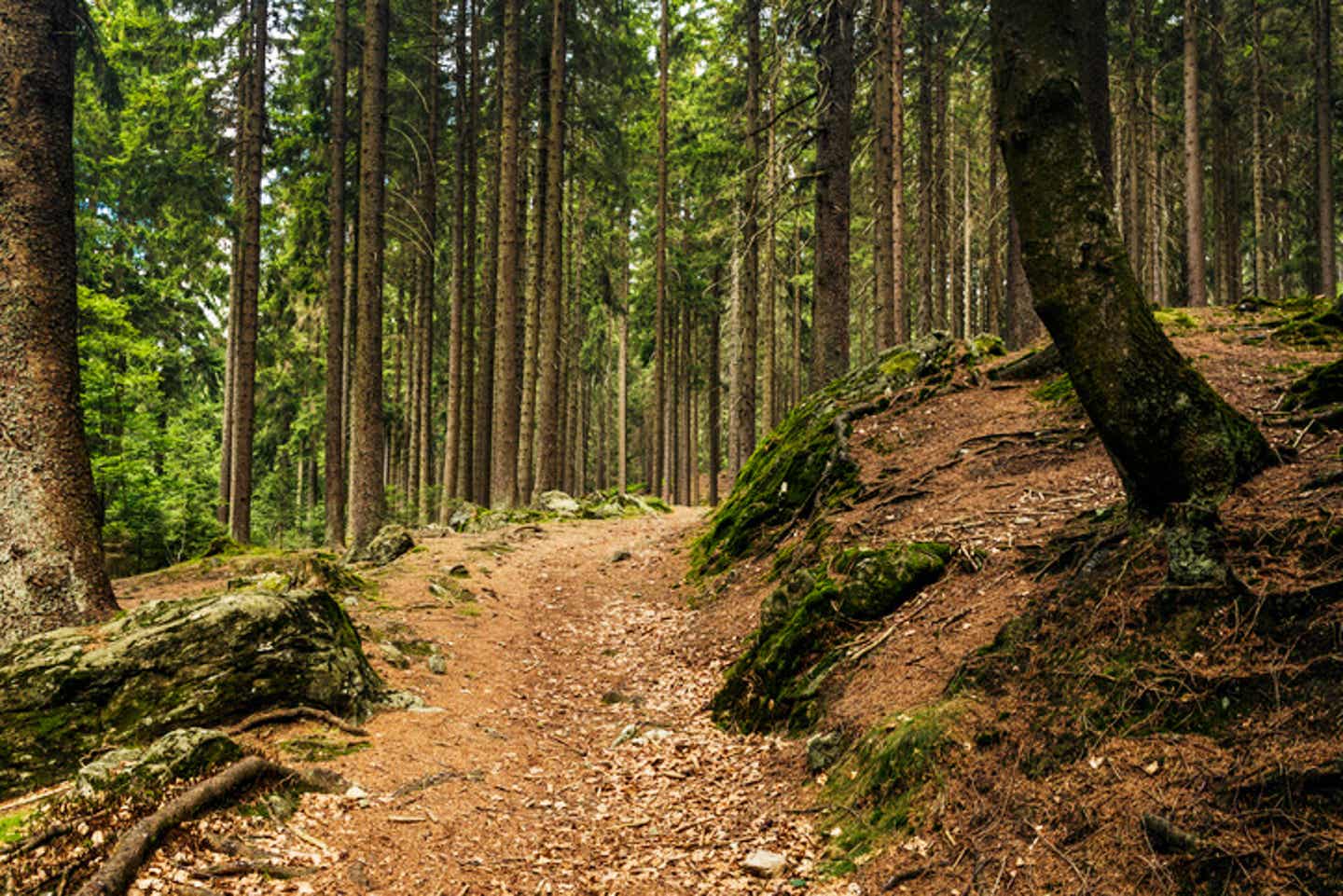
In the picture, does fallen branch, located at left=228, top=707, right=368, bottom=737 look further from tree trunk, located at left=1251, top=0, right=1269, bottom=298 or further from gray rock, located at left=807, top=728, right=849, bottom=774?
tree trunk, located at left=1251, top=0, right=1269, bottom=298

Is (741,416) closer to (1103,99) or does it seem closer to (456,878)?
(1103,99)

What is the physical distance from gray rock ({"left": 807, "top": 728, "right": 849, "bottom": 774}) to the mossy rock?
166 inches

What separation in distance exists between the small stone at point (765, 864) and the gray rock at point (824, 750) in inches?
33.0

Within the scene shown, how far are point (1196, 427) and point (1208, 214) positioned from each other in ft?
120

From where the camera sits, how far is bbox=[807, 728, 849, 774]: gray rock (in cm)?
468

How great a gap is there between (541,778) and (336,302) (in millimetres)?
15306

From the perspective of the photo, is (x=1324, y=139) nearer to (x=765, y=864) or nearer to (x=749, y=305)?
(x=749, y=305)

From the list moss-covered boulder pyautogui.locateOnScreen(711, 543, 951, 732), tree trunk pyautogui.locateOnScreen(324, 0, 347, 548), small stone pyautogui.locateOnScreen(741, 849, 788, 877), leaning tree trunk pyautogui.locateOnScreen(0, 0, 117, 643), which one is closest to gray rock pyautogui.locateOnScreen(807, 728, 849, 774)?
moss-covered boulder pyautogui.locateOnScreen(711, 543, 951, 732)

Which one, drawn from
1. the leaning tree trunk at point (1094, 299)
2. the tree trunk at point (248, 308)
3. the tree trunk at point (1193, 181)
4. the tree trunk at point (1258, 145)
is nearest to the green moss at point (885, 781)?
the leaning tree trunk at point (1094, 299)

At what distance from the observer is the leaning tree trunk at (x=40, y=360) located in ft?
19.3

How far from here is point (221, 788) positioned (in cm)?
390

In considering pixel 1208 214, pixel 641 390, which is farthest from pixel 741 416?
pixel 641 390

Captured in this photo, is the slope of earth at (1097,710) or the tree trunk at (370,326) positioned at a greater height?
the tree trunk at (370,326)

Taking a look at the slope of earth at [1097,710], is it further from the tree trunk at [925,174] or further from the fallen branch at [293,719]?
the tree trunk at [925,174]
